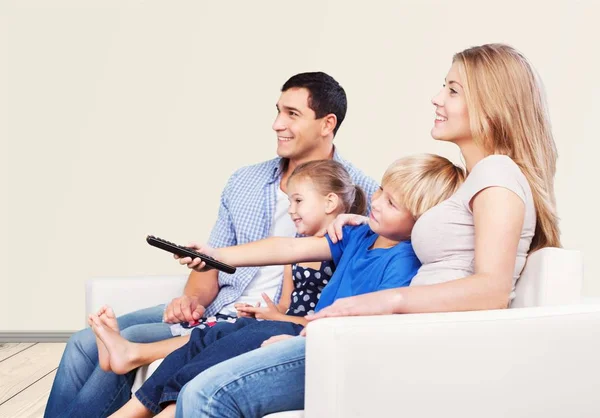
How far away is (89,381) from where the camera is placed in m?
2.67

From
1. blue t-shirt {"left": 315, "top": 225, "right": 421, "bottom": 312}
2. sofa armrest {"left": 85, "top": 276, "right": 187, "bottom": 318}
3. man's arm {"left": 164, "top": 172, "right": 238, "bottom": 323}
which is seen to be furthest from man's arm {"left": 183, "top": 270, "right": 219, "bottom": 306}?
blue t-shirt {"left": 315, "top": 225, "right": 421, "bottom": 312}

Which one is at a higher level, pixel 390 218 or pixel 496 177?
pixel 496 177

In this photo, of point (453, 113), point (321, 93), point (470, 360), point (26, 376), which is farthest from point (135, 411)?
point (26, 376)

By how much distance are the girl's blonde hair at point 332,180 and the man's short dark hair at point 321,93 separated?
39 centimetres

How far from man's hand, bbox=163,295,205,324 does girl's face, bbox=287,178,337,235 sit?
39cm

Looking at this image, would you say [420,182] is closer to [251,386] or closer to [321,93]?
[251,386]

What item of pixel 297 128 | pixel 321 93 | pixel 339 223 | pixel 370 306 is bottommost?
pixel 370 306

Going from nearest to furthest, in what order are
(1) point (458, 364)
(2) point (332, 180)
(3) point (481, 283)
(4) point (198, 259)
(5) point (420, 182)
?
1. (1) point (458, 364)
2. (3) point (481, 283)
3. (5) point (420, 182)
4. (4) point (198, 259)
5. (2) point (332, 180)

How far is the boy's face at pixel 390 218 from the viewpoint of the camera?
93.0 inches

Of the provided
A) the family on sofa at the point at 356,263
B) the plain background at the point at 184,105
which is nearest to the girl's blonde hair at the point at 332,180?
the family on sofa at the point at 356,263

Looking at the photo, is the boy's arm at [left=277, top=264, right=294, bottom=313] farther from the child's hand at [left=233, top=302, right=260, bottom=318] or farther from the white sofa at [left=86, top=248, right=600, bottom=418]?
the white sofa at [left=86, top=248, right=600, bottom=418]

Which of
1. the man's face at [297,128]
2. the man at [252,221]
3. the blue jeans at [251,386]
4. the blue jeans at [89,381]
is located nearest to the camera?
the blue jeans at [251,386]

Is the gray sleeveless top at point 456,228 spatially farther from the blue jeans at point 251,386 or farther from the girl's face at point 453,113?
the blue jeans at point 251,386

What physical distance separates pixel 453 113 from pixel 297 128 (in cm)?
84
